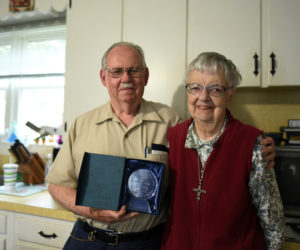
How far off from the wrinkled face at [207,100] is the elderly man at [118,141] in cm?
25

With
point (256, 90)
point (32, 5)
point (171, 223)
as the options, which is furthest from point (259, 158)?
point (32, 5)

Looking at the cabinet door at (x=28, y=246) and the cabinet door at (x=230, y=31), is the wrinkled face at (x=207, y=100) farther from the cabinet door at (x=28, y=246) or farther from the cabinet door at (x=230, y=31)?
the cabinet door at (x=28, y=246)

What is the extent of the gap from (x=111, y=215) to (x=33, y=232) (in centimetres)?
78

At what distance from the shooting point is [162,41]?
1.54 metres

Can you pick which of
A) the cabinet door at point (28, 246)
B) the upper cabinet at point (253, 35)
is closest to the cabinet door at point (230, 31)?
the upper cabinet at point (253, 35)

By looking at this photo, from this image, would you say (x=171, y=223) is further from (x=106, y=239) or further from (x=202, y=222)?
(x=106, y=239)

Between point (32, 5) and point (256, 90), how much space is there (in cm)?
185

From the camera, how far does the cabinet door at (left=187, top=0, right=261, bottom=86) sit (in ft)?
Result: 4.61

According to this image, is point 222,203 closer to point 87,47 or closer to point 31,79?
point 87,47

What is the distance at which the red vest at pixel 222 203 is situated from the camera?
849 mm

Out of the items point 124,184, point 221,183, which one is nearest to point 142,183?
point 124,184

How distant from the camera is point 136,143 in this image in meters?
1.05

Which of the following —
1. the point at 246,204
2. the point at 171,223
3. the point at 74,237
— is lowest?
the point at 74,237

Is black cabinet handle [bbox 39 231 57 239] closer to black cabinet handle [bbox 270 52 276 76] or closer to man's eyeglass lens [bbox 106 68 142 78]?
man's eyeglass lens [bbox 106 68 142 78]
